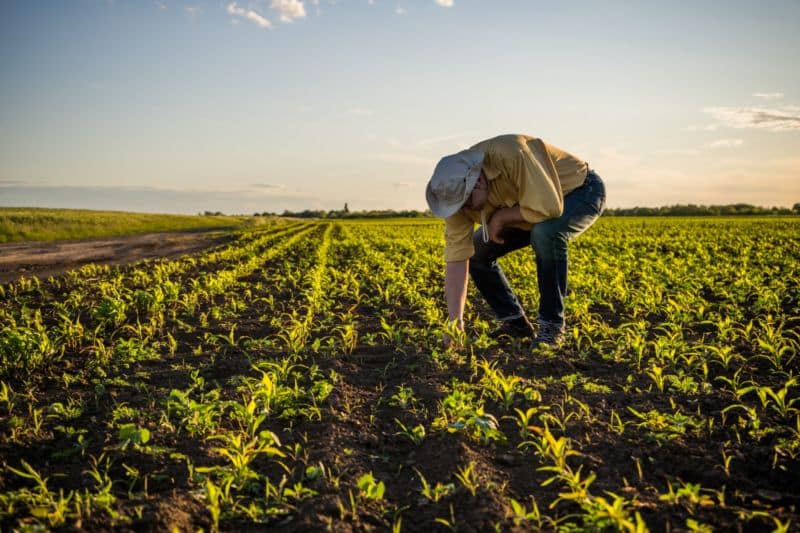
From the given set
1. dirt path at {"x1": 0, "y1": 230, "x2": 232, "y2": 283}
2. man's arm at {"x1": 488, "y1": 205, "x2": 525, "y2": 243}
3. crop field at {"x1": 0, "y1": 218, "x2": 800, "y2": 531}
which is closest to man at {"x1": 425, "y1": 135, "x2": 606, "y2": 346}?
man's arm at {"x1": 488, "y1": 205, "x2": 525, "y2": 243}

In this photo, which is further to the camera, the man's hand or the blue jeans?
the blue jeans

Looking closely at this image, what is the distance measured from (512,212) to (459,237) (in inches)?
18.7

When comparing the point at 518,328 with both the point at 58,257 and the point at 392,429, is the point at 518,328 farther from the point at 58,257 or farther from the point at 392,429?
the point at 58,257

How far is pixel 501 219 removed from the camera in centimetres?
429

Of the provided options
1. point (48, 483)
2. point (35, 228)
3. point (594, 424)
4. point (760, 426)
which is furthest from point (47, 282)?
point (35, 228)

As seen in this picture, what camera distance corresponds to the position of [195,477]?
2.34 meters

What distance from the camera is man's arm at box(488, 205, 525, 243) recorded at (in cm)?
Result: 422

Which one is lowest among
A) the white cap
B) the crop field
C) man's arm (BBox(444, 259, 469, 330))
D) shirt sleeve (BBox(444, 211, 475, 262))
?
the crop field

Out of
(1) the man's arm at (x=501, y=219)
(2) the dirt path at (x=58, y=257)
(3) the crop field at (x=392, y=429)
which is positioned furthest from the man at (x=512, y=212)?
(2) the dirt path at (x=58, y=257)

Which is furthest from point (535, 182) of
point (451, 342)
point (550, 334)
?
point (451, 342)

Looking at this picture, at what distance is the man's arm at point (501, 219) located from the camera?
4219mm

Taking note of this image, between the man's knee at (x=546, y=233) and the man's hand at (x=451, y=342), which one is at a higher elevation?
the man's knee at (x=546, y=233)

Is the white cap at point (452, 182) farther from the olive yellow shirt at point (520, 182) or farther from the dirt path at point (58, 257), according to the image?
the dirt path at point (58, 257)

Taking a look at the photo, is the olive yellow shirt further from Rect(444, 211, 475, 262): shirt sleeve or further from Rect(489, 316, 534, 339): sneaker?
Rect(489, 316, 534, 339): sneaker
